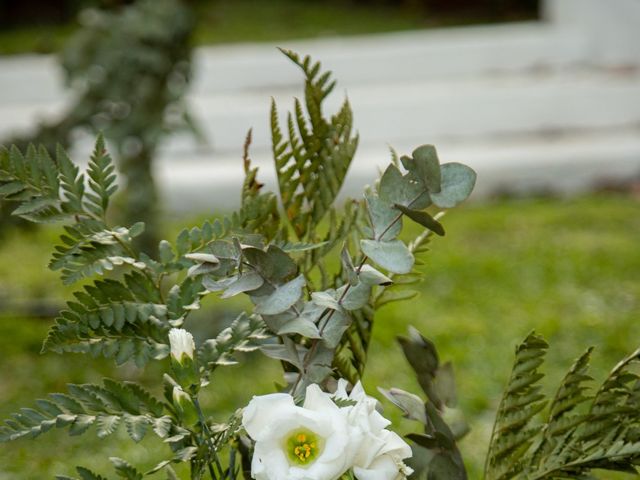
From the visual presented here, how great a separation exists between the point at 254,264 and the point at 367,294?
0.10 m

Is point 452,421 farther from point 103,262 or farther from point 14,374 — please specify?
point 14,374

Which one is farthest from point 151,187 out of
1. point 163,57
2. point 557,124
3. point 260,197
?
point 557,124

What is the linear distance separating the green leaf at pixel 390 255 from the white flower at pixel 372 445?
113 mm

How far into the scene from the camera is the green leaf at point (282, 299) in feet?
2.75

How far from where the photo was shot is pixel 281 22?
8625 millimetres

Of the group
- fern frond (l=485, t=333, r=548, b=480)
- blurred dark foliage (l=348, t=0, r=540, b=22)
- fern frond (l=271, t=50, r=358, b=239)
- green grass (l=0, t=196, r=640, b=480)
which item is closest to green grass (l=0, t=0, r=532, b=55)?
blurred dark foliage (l=348, t=0, r=540, b=22)

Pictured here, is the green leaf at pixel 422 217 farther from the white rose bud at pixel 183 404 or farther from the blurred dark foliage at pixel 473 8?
the blurred dark foliage at pixel 473 8

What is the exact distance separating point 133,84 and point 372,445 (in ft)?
8.77

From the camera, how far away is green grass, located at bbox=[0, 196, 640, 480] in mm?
3012

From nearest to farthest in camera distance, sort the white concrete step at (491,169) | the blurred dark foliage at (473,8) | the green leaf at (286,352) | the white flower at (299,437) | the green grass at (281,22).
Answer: the white flower at (299,437) < the green leaf at (286,352) < the white concrete step at (491,169) < the green grass at (281,22) < the blurred dark foliage at (473,8)

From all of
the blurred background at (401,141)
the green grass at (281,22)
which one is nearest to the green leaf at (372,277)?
the blurred background at (401,141)

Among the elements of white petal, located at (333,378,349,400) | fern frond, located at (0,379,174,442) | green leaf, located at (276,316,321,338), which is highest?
green leaf, located at (276,316,321,338)

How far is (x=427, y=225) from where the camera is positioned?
85cm

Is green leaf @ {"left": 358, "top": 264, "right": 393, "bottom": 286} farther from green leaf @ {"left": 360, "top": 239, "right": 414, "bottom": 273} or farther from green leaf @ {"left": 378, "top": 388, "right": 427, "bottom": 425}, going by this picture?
green leaf @ {"left": 378, "top": 388, "right": 427, "bottom": 425}
